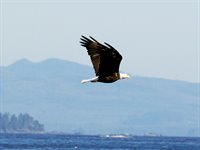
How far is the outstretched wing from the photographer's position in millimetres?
31766

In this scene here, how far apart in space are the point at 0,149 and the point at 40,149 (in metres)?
7.45

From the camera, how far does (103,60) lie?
3269 centimetres

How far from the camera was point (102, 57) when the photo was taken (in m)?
32.5

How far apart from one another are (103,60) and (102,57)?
0.70 feet

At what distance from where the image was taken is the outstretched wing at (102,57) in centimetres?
3177

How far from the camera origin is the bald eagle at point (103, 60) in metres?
31.8

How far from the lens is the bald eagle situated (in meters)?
31.8

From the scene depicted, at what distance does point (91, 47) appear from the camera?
105 ft

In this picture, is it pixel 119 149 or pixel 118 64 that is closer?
pixel 118 64

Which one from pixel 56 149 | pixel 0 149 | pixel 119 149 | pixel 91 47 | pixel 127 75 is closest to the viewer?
pixel 91 47

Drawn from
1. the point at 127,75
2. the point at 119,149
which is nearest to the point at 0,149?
the point at 119,149

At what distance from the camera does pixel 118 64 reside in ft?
110

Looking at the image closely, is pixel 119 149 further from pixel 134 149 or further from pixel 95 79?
pixel 95 79

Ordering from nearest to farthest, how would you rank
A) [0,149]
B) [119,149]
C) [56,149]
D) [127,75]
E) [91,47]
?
[91,47], [127,75], [0,149], [56,149], [119,149]
